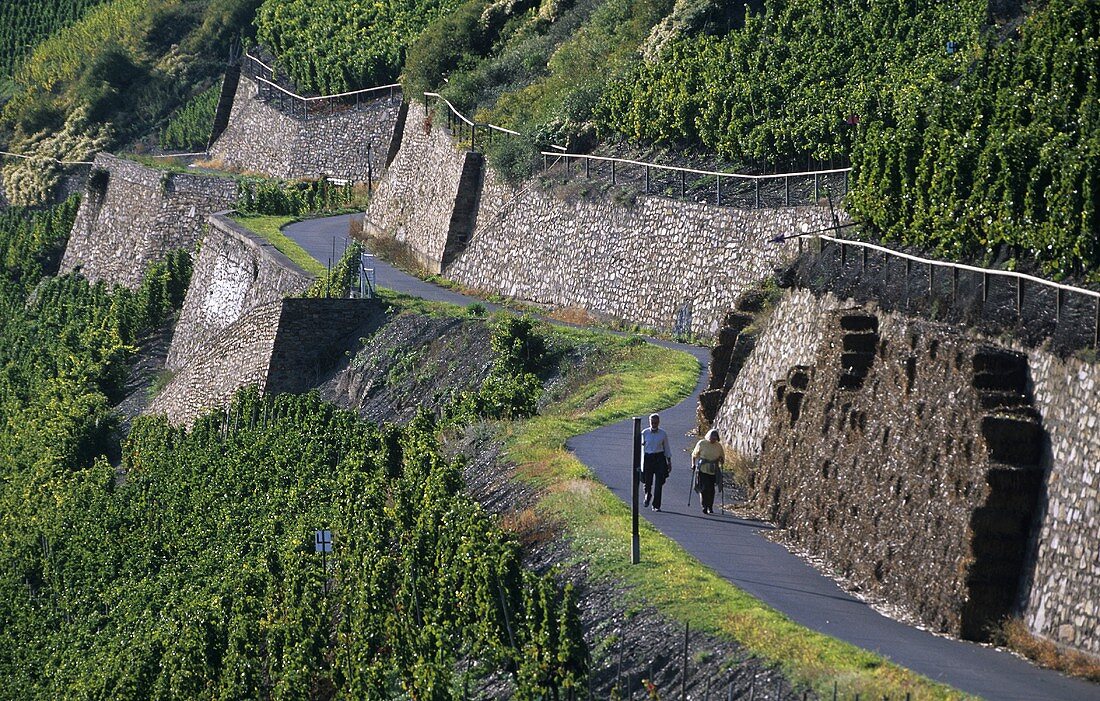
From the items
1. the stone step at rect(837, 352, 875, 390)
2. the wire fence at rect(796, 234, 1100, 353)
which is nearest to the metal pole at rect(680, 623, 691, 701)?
the wire fence at rect(796, 234, 1100, 353)

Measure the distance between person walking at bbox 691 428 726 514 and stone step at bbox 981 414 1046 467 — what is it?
507cm

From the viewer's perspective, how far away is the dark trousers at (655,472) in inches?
839

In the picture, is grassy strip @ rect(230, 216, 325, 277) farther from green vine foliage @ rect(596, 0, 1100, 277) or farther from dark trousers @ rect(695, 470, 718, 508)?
dark trousers @ rect(695, 470, 718, 508)

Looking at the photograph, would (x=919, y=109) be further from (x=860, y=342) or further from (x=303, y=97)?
(x=303, y=97)

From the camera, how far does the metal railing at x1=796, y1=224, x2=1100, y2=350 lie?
53.7 ft

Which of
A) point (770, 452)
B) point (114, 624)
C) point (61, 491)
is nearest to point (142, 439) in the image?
point (61, 491)

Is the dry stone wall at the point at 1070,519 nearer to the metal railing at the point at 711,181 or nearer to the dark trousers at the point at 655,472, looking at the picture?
the dark trousers at the point at 655,472

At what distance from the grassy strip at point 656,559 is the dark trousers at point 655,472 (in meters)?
0.40

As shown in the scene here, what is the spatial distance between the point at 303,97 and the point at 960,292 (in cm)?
4657

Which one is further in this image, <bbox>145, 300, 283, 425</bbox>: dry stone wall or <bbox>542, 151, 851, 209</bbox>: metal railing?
<bbox>145, 300, 283, 425</bbox>: dry stone wall

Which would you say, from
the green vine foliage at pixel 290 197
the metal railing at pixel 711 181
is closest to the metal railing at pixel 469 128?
the metal railing at pixel 711 181

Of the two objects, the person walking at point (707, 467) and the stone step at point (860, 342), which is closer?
the stone step at point (860, 342)

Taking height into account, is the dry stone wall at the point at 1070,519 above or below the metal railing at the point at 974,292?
below

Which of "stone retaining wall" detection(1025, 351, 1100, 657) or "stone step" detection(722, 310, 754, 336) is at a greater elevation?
"stone step" detection(722, 310, 754, 336)
